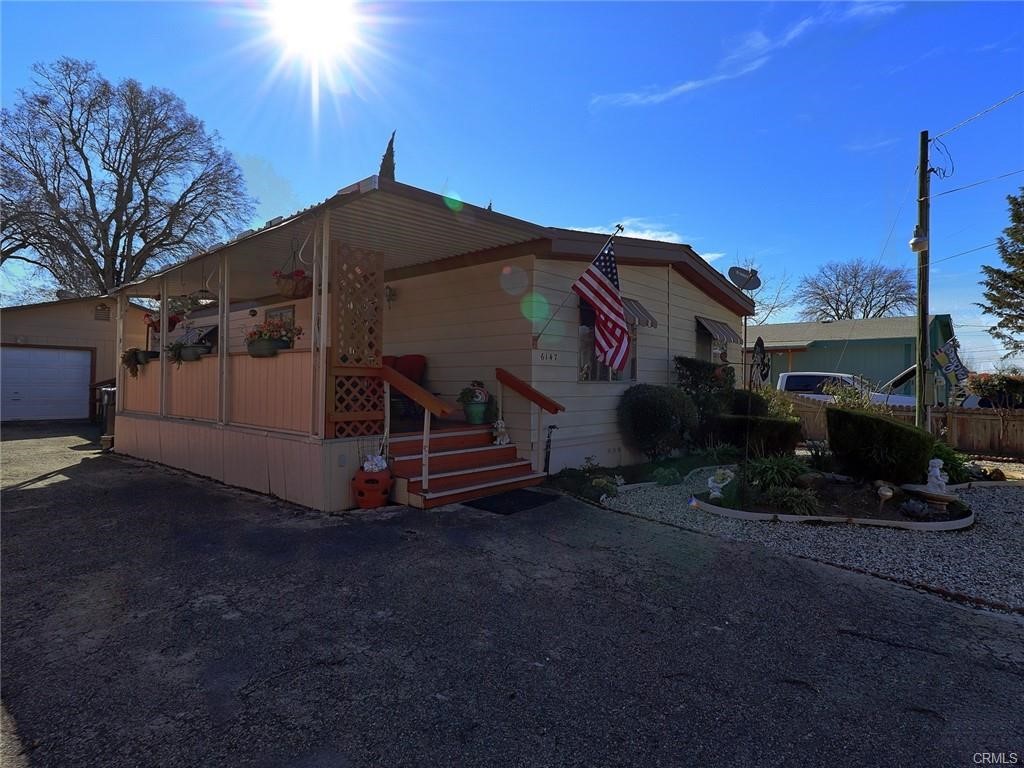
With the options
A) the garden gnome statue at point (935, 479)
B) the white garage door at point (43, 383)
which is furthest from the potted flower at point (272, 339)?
the white garage door at point (43, 383)

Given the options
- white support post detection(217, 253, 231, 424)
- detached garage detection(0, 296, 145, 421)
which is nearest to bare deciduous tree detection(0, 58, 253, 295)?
detached garage detection(0, 296, 145, 421)

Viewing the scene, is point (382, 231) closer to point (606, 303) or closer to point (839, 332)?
point (606, 303)

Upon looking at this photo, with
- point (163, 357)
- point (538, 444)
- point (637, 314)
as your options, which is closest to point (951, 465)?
point (637, 314)

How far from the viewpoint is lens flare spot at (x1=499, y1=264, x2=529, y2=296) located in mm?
7414

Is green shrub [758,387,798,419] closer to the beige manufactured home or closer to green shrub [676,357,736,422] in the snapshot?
green shrub [676,357,736,422]

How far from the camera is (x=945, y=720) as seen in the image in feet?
7.78

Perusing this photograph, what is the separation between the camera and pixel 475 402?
751 cm

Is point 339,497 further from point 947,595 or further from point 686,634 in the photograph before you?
point 947,595

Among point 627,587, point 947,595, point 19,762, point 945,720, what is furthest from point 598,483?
point 19,762

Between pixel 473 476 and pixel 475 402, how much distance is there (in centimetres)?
128

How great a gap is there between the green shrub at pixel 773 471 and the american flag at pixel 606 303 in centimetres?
202

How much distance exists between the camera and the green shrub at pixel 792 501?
5.70 m

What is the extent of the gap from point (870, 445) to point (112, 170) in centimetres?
2613

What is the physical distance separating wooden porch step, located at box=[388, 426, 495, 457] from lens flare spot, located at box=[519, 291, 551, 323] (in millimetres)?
1601
